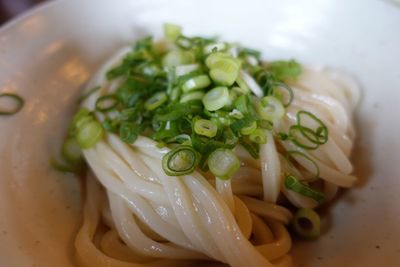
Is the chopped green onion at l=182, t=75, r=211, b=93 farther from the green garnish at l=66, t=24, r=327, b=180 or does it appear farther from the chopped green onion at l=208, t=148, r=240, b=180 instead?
the chopped green onion at l=208, t=148, r=240, b=180

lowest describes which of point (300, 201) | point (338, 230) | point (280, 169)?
point (338, 230)

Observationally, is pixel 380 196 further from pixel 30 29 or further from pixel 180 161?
pixel 30 29

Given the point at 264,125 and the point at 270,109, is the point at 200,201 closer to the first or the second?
the point at 264,125

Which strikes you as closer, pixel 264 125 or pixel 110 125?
pixel 264 125

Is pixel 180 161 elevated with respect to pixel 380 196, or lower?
elevated

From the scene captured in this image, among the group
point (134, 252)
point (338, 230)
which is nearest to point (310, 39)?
point (338, 230)

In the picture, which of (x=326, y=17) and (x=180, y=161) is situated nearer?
(x=180, y=161)

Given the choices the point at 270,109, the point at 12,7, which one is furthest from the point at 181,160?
the point at 12,7
